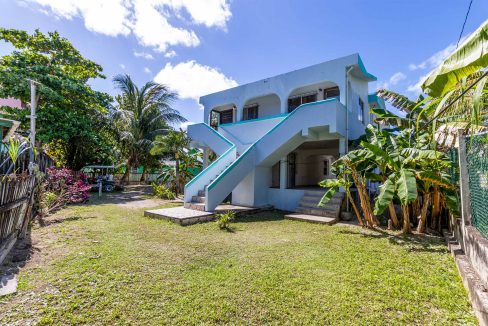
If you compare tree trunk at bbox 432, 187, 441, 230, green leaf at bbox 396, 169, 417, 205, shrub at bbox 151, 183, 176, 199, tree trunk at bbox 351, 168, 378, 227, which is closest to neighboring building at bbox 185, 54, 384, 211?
tree trunk at bbox 351, 168, 378, 227

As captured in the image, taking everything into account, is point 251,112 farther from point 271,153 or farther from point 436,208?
point 436,208

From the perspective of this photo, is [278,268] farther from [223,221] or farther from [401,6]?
[401,6]

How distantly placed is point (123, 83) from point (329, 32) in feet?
68.5

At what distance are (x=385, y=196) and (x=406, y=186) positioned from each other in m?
0.62

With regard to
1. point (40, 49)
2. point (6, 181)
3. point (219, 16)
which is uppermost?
point (40, 49)

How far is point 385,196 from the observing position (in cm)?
641

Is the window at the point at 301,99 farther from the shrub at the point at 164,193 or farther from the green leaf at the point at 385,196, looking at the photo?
the shrub at the point at 164,193

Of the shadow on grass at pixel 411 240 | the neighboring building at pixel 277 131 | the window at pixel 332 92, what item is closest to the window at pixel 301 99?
the neighboring building at pixel 277 131

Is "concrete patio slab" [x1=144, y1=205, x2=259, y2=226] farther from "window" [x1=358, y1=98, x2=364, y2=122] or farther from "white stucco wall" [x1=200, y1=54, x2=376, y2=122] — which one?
"window" [x1=358, y1=98, x2=364, y2=122]

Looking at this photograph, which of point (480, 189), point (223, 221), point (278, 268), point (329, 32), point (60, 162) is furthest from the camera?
point (60, 162)

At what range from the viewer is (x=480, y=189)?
4219 mm

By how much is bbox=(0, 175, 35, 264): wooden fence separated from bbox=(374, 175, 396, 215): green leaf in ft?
27.9

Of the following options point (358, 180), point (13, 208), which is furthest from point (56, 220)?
point (358, 180)

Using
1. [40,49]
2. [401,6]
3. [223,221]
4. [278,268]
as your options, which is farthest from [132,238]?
[40,49]
